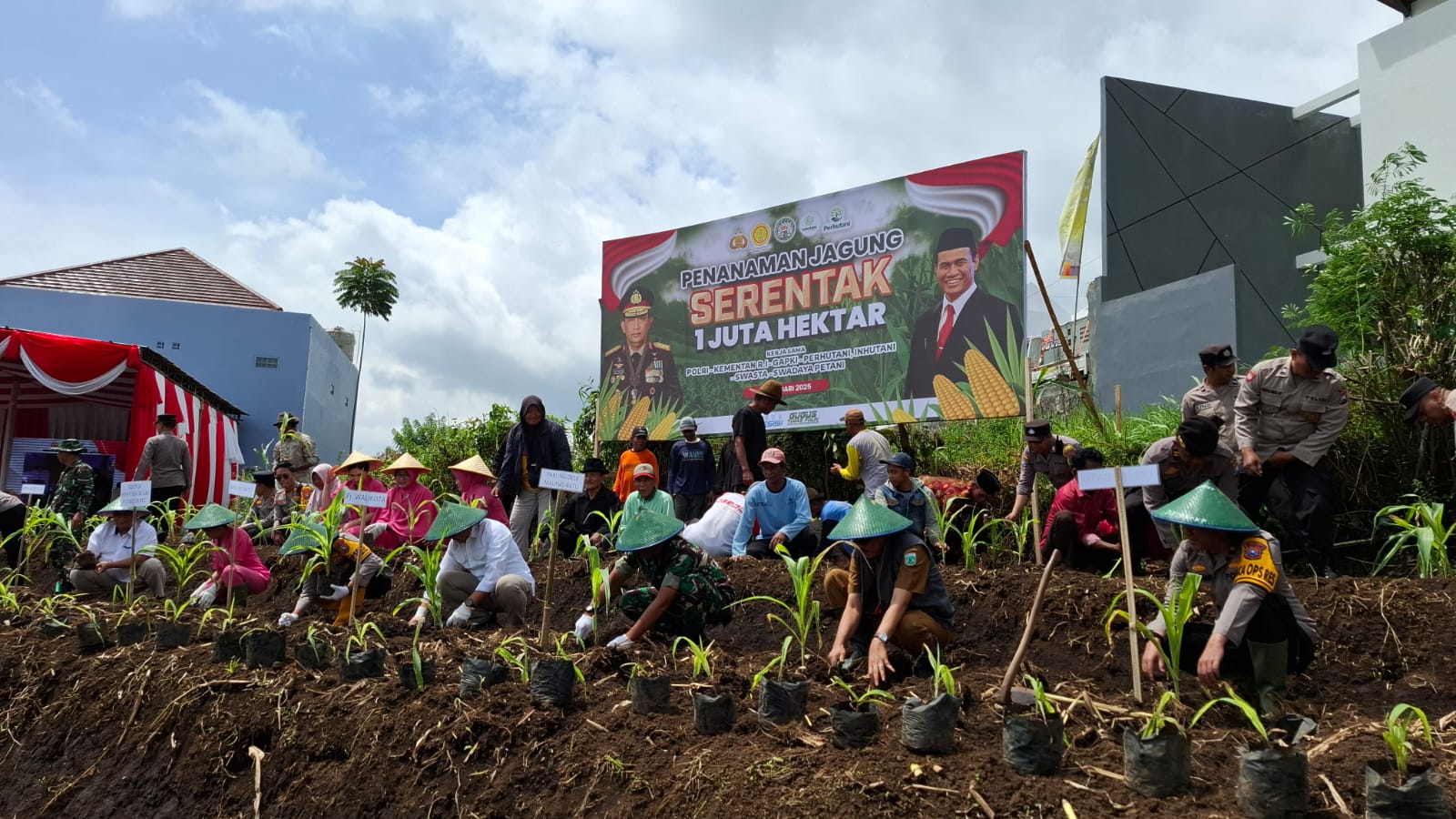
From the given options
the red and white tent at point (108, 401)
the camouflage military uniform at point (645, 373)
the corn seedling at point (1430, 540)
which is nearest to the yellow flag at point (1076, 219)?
the camouflage military uniform at point (645, 373)

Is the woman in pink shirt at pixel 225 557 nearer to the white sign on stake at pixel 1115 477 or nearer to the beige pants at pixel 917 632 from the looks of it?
the beige pants at pixel 917 632

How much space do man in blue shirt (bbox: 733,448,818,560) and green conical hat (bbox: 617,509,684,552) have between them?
2.03 m

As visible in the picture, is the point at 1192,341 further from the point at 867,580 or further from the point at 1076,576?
the point at 867,580

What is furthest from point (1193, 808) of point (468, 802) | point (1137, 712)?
point (468, 802)

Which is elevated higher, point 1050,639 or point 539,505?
point 539,505

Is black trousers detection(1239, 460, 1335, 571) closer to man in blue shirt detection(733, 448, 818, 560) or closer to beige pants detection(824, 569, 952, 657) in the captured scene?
beige pants detection(824, 569, 952, 657)

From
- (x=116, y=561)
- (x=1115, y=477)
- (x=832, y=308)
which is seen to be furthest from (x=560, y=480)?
(x=832, y=308)

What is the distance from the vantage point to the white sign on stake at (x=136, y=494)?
18.3ft

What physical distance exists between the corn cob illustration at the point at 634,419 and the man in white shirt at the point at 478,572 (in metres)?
4.53

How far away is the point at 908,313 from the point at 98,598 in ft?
22.2

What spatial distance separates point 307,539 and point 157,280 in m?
23.5

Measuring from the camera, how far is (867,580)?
4.02 m

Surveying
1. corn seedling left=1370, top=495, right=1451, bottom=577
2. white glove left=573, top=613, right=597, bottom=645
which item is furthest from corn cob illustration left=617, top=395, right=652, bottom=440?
corn seedling left=1370, top=495, right=1451, bottom=577

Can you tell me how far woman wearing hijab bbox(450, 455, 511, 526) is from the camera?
20.9ft
